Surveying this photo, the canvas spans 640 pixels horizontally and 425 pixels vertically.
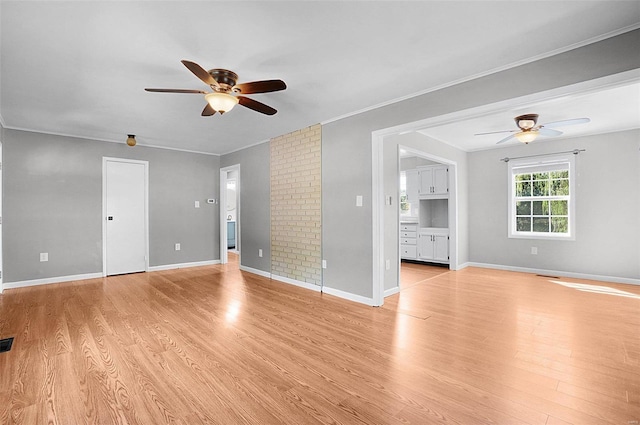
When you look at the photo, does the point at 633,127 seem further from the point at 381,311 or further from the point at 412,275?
the point at 381,311

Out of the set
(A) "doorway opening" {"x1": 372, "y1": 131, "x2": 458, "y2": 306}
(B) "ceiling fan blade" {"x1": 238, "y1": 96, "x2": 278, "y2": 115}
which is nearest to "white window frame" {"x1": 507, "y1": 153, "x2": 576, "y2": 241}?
(A) "doorway opening" {"x1": 372, "y1": 131, "x2": 458, "y2": 306}

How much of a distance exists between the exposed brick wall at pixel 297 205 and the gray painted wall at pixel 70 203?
225 centimetres

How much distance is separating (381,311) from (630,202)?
4.54m

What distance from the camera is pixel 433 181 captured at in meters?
6.38

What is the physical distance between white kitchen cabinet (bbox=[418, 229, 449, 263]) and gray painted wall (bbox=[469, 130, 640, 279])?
997 millimetres

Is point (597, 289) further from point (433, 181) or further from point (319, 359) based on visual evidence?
point (319, 359)

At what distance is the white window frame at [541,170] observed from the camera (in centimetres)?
522

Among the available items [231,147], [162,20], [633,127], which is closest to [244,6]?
[162,20]

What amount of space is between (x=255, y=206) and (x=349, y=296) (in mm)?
2675

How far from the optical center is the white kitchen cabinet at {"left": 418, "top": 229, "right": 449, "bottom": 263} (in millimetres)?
6195

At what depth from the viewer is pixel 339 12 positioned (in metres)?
1.94

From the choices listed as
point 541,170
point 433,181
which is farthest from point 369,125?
point 541,170

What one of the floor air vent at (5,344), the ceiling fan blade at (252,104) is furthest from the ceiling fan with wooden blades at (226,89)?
the floor air vent at (5,344)

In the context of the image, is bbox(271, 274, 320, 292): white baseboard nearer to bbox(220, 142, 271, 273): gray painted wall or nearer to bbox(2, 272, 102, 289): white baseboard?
bbox(220, 142, 271, 273): gray painted wall
